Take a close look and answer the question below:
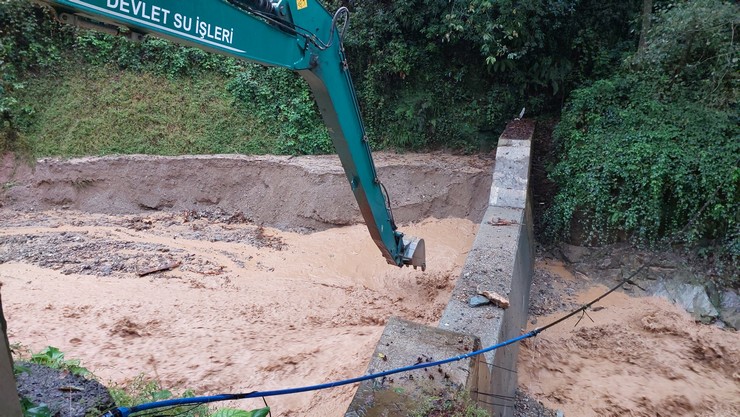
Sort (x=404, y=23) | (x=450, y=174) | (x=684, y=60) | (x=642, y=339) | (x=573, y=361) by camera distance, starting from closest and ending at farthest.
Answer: (x=573, y=361), (x=642, y=339), (x=684, y=60), (x=450, y=174), (x=404, y=23)

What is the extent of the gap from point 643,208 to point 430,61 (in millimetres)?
5330

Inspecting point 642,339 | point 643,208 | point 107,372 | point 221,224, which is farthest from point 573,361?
point 221,224

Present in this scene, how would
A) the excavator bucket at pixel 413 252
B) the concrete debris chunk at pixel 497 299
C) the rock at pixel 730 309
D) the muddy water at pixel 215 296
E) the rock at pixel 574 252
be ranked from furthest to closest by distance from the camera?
the rock at pixel 574 252 → the rock at pixel 730 309 → the excavator bucket at pixel 413 252 → the muddy water at pixel 215 296 → the concrete debris chunk at pixel 497 299

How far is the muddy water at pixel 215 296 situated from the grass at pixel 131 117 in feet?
6.18

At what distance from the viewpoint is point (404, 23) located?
971cm

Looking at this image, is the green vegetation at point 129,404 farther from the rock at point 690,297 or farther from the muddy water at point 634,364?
the rock at point 690,297

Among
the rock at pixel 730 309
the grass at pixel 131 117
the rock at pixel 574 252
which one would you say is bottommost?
the rock at pixel 730 309

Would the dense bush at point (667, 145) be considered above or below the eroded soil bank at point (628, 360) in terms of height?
above

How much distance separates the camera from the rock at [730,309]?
6254mm

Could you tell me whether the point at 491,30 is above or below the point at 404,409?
above

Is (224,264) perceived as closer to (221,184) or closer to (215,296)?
(215,296)

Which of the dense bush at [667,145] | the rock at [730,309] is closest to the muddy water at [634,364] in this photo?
the rock at [730,309]

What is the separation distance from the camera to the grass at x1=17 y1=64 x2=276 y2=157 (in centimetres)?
1011

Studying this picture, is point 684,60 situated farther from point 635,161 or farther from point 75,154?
point 75,154
